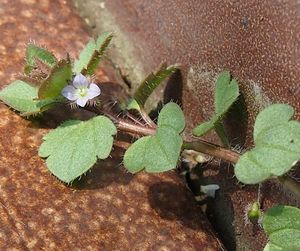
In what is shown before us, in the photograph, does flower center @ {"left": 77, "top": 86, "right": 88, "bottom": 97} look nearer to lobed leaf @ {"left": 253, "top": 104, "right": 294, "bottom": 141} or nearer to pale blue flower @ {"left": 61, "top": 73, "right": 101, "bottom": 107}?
pale blue flower @ {"left": 61, "top": 73, "right": 101, "bottom": 107}

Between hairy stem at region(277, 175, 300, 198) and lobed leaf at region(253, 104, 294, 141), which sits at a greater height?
lobed leaf at region(253, 104, 294, 141)

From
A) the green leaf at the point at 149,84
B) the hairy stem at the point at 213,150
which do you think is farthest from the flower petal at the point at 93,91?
the hairy stem at the point at 213,150

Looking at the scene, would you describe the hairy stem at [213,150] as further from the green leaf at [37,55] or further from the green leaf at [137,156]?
the green leaf at [37,55]

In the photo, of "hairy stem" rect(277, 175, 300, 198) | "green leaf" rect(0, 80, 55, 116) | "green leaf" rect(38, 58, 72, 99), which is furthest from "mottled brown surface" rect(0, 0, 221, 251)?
"hairy stem" rect(277, 175, 300, 198)

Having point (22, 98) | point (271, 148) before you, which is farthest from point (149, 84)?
point (271, 148)

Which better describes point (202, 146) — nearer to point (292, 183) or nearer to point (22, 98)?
point (292, 183)
